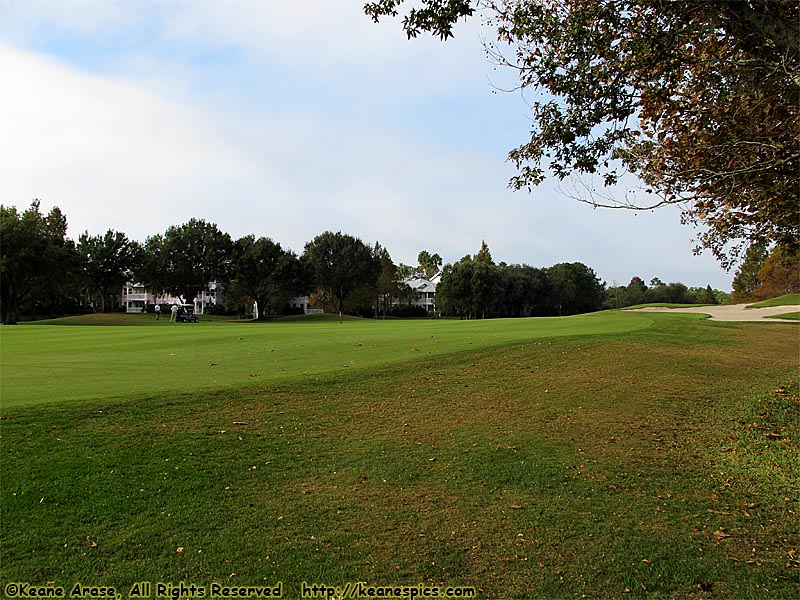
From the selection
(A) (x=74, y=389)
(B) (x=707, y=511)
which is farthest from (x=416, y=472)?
(A) (x=74, y=389)

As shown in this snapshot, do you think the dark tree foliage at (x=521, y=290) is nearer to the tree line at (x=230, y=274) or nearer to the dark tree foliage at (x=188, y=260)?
the tree line at (x=230, y=274)

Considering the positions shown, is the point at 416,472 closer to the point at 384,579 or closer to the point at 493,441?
the point at 493,441

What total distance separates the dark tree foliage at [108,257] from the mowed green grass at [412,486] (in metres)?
74.4

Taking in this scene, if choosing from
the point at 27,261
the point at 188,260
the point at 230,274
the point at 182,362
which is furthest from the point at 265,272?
the point at 182,362

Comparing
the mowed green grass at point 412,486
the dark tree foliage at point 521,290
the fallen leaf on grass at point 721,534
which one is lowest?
the fallen leaf on grass at point 721,534

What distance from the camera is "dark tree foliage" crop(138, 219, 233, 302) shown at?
75312 millimetres

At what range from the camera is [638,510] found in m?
5.99

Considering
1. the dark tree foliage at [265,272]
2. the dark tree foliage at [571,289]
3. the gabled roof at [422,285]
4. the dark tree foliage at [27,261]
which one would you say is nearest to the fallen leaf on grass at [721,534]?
the dark tree foliage at [27,261]

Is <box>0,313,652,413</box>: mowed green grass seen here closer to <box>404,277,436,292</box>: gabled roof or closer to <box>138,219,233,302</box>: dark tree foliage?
<box>138,219,233,302</box>: dark tree foliage

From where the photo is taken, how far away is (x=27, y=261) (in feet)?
185

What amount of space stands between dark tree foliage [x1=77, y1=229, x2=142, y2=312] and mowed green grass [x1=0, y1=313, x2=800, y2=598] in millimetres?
74442

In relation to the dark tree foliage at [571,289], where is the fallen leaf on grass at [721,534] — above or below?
below

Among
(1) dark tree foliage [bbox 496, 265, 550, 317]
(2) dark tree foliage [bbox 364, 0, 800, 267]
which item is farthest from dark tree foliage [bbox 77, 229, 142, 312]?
(2) dark tree foliage [bbox 364, 0, 800, 267]

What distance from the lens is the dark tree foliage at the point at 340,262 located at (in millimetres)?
79938
